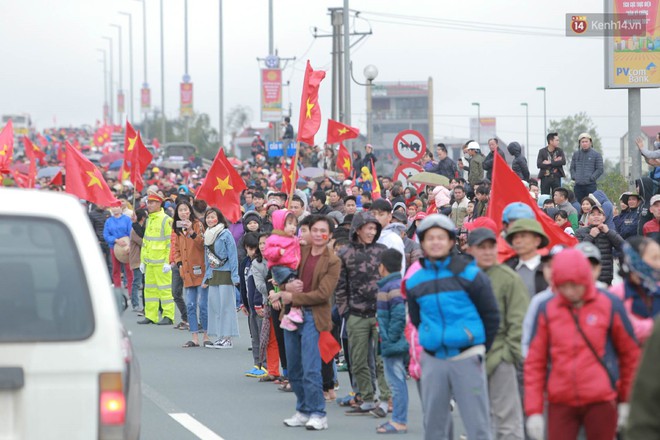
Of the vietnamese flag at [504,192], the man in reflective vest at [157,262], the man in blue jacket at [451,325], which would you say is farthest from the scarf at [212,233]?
the man in blue jacket at [451,325]

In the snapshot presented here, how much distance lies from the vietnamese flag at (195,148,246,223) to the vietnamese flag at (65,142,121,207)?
89.5 inches

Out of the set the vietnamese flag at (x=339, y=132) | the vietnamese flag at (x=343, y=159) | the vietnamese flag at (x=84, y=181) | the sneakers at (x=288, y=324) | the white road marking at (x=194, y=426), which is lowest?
the white road marking at (x=194, y=426)

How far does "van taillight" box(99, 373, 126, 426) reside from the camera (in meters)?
5.76

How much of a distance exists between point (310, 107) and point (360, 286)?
7.09 metres

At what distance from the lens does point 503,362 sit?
8234 mm

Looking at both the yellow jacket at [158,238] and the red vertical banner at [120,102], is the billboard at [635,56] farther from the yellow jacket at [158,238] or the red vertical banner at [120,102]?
the red vertical banner at [120,102]

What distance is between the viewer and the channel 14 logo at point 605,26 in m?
24.1

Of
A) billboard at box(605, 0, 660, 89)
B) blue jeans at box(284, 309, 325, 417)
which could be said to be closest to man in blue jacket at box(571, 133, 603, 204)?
billboard at box(605, 0, 660, 89)

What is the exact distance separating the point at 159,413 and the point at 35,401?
6.01m

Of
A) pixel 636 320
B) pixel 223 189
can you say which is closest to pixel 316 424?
pixel 636 320

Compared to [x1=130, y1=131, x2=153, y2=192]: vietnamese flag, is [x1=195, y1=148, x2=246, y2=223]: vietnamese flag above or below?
below

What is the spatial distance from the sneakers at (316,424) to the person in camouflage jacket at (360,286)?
64cm

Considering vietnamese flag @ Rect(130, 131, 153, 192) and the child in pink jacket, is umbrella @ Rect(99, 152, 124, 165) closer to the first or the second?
vietnamese flag @ Rect(130, 131, 153, 192)

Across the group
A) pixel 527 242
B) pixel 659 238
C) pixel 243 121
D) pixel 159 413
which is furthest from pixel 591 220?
pixel 243 121
